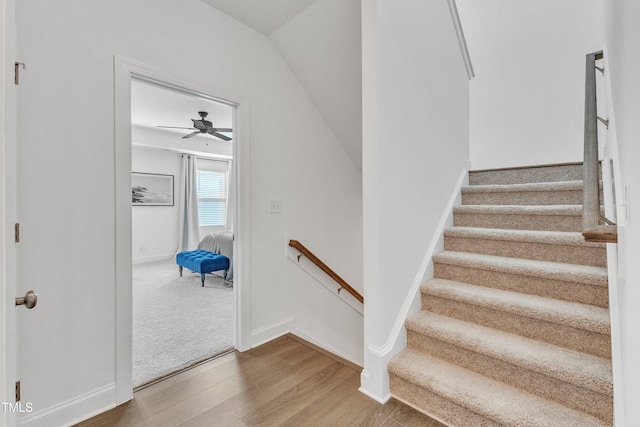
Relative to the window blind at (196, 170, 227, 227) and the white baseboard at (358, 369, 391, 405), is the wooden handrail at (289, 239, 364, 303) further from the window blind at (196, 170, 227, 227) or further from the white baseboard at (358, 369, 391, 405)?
the window blind at (196, 170, 227, 227)

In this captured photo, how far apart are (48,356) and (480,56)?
5293mm

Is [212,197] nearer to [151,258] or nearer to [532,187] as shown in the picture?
[151,258]

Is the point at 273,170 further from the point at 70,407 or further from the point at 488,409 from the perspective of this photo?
the point at 488,409

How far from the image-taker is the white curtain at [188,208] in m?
6.55

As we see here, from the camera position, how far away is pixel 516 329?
168 centimetres

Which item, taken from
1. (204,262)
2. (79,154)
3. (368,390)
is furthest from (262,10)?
(204,262)

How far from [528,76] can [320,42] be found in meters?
2.92

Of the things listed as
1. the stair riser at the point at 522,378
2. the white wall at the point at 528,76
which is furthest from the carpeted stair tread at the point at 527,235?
the white wall at the point at 528,76

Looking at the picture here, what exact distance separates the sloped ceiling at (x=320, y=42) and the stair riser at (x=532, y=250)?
1.46 m

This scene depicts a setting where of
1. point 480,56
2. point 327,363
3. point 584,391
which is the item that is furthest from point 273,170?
point 480,56

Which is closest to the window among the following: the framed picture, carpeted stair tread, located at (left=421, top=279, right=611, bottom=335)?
the framed picture

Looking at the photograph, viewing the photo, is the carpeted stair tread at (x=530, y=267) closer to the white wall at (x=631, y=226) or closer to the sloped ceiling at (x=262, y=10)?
the white wall at (x=631, y=226)

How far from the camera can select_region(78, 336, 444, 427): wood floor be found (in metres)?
1.56

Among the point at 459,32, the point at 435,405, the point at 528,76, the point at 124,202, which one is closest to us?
the point at 435,405
